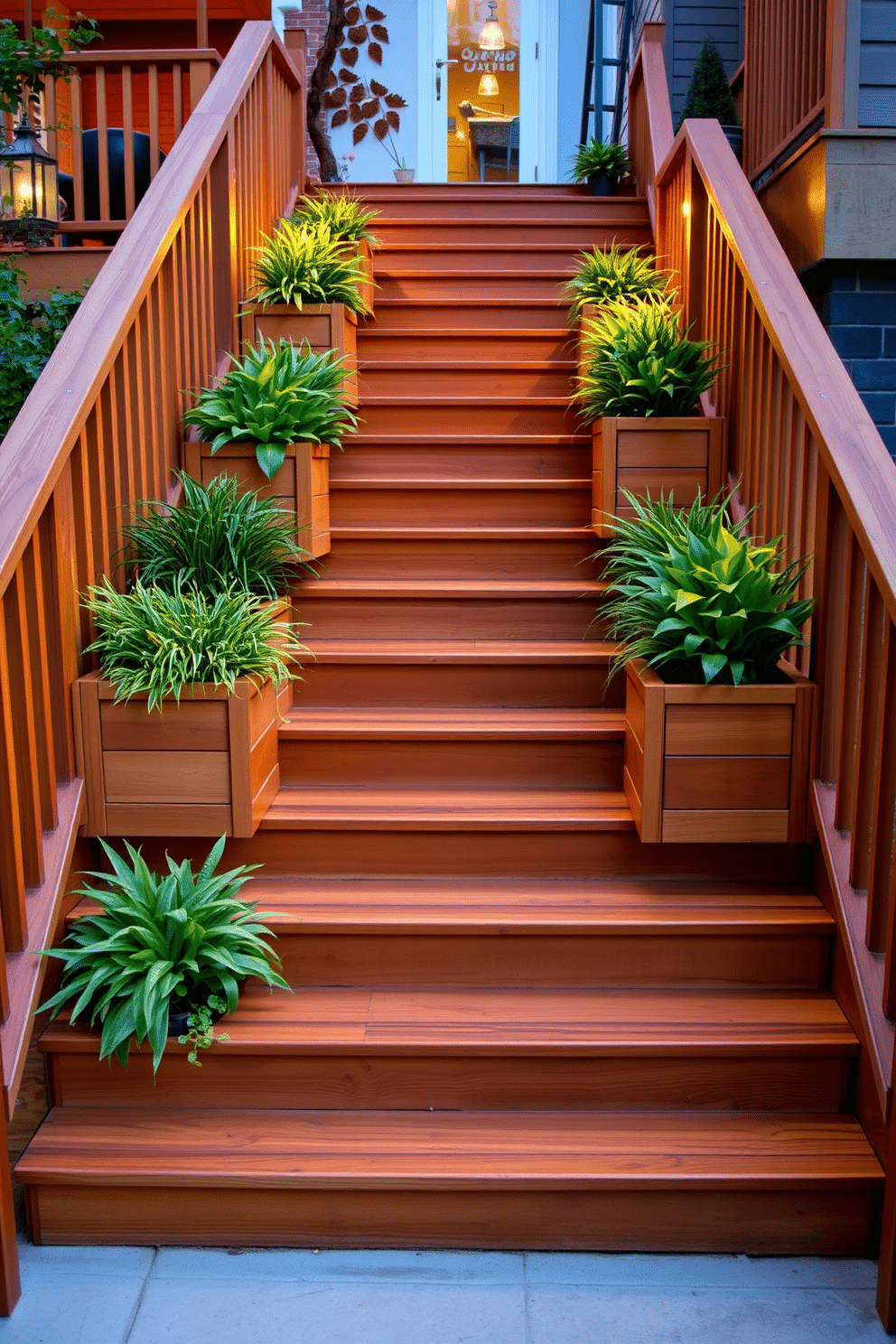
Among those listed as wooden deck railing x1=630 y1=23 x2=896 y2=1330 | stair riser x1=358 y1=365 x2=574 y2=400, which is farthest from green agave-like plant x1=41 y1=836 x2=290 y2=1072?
stair riser x1=358 y1=365 x2=574 y2=400

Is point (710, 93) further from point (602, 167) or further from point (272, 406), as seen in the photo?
point (272, 406)

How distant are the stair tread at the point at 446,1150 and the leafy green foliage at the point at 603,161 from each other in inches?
168

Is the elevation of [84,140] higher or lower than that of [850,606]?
higher

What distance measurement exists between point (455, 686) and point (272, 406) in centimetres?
87

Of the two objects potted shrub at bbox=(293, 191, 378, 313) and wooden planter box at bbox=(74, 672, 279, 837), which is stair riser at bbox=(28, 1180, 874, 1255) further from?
potted shrub at bbox=(293, 191, 378, 313)

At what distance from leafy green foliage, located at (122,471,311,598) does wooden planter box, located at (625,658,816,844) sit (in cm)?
98

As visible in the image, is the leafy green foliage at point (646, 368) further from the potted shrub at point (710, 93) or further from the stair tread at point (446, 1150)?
the potted shrub at point (710, 93)

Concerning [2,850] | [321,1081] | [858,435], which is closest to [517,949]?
[321,1081]

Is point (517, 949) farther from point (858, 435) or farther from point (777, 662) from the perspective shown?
point (858, 435)

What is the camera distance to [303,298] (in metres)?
3.57

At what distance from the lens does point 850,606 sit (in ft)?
6.97

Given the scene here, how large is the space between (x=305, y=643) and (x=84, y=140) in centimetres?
337

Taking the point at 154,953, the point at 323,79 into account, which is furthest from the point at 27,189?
the point at 154,953

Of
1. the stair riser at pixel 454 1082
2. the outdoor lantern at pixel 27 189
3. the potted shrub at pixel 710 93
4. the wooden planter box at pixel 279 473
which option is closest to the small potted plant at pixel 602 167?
the potted shrub at pixel 710 93
